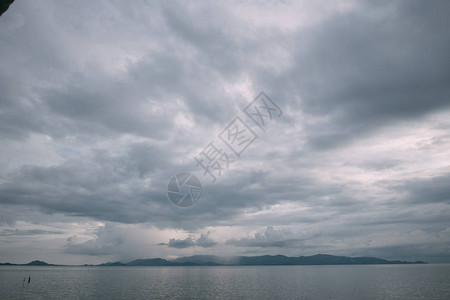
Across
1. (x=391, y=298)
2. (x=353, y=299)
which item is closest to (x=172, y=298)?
(x=353, y=299)

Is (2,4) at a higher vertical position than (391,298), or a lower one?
higher

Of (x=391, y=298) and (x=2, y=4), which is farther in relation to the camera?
(x=391, y=298)

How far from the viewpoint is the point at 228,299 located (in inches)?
3378

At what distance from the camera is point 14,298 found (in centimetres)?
8788

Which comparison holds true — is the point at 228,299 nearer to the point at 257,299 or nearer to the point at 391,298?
the point at 257,299

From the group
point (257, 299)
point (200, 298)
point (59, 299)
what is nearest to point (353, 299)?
point (257, 299)

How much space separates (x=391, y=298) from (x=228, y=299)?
5286cm

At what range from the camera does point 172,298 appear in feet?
289

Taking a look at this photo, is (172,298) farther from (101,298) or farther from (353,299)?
(353,299)

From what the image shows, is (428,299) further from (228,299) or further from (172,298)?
(172,298)

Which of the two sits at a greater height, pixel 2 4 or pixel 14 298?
pixel 2 4

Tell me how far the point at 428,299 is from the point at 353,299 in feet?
77.3

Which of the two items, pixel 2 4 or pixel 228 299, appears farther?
pixel 228 299

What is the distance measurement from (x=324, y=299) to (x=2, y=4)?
9959 centimetres
